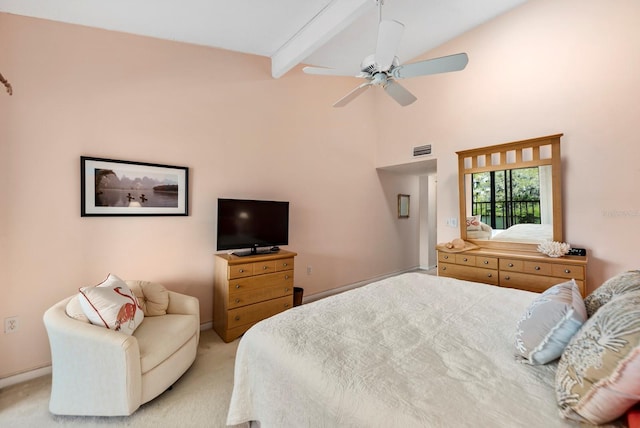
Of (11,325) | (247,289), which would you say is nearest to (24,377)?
(11,325)

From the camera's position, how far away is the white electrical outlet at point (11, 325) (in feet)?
6.68

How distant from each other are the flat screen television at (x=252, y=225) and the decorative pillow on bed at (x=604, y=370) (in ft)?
8.68

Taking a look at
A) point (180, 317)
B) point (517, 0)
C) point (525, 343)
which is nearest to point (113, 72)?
point (180, 317)

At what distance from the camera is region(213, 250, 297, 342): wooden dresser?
2.68 meters

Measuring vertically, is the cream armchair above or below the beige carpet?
above

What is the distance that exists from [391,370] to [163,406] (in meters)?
→ 1.68

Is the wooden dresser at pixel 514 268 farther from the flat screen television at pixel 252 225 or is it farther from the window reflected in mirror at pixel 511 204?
the flat screen television at pixel 252 225

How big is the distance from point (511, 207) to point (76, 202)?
14.3ft

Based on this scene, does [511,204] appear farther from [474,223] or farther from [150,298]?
[150,298]

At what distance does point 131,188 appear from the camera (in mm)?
2506

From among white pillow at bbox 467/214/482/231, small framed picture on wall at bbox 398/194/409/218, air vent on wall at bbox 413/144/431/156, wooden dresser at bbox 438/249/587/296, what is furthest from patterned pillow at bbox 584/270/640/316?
small framed picture on wall at bbox 398/194/409/218

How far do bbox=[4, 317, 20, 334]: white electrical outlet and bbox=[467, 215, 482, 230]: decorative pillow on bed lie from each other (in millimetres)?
4515

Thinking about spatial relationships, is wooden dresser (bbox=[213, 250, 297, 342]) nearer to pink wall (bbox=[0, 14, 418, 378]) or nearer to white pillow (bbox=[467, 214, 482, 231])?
pink wall (bbox=[0, 14, 418, 378])

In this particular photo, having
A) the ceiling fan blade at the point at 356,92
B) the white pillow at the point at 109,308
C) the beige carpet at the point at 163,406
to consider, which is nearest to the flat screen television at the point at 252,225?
the white pillow at the point at 109,308
